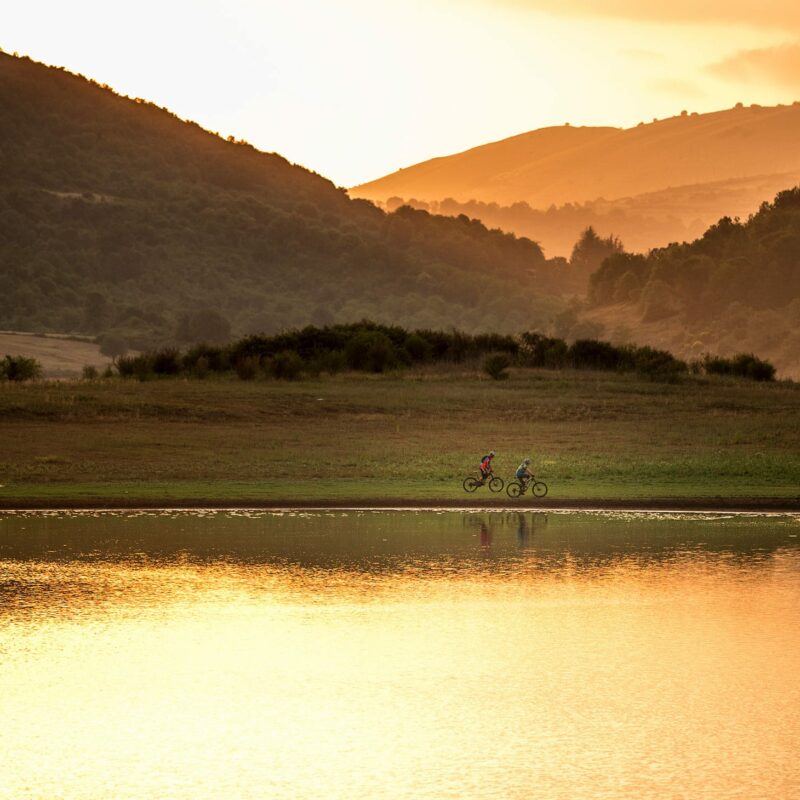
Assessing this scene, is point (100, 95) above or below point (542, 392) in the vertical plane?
above

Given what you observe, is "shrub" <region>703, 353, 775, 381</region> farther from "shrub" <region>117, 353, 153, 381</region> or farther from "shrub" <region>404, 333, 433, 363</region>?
"shrub" <region>117, 353, 153, 381</region>

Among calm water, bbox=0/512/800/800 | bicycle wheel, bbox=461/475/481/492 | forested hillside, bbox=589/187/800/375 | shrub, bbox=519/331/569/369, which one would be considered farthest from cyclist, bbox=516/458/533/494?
forested hillside, bbox=589/187/800/375

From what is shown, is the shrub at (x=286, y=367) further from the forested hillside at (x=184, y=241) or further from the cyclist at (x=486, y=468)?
the forested hillside at (x=184, y=241)

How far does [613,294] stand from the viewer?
17850 cm

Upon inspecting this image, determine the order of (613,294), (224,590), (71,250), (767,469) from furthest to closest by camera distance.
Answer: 1. (613,294)
2. (71,250)
3. (767,469)
4. (224,590)

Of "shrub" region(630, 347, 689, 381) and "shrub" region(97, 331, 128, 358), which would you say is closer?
"shrub" region(630, 347, 689, 381)

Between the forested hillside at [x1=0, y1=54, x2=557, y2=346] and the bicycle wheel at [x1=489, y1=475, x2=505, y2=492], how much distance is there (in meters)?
108

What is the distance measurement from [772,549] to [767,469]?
12.8 meters

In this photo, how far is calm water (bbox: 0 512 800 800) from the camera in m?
8.43

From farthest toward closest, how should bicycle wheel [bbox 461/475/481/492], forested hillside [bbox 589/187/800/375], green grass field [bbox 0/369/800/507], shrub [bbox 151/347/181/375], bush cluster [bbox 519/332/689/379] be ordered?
forested hillside [bbox 589/187/800/375] < bush cluster [bbox 519/332/689/379] < shrub [bbox 151/347/181/375] < green grass field [bbox 0/369/800/507] < bicycle wheel [bbox 461/475/481/492]

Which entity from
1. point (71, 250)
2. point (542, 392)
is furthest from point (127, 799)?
point (71, 250)

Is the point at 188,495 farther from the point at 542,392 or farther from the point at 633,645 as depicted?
the point at 542,392

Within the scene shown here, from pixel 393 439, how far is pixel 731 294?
5125 inches

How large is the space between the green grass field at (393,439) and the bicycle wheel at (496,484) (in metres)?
0.29
